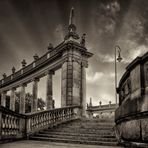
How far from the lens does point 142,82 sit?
4.65 m

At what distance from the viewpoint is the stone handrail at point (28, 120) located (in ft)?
27.1

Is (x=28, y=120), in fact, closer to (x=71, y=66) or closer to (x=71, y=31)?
(x=71, y=66)

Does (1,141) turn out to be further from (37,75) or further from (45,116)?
(37,75)

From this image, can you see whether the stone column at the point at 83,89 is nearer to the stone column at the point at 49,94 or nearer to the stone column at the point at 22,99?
the stone column at the point at 49,94

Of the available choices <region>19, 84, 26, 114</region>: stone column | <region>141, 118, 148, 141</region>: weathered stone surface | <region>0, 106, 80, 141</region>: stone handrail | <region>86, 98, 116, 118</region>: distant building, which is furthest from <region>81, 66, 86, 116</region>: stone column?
<region>86, 98, 116, 118</region>: distant building

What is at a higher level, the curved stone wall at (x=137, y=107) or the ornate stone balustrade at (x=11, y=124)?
the curved stone wall at (x=137, y=107)

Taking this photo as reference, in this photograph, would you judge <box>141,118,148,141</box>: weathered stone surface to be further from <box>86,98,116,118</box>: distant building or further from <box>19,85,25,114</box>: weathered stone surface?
<box>86,98,116,118</box>: distant building

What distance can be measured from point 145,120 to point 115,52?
16136 millimetres

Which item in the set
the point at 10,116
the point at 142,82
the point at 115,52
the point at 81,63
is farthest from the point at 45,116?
the point at 115,52

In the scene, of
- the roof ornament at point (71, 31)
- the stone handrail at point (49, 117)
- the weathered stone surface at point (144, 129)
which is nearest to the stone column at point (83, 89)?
the stone handrail at point (49, 117)

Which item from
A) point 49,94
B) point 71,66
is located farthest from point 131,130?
point 49,94

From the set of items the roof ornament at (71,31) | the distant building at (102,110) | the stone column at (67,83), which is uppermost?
the roof ornament at (71,31)

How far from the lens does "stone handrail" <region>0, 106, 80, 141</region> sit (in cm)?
827

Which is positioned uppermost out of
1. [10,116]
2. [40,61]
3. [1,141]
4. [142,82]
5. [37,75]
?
[40,61]
